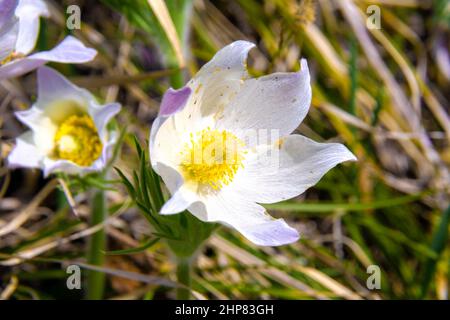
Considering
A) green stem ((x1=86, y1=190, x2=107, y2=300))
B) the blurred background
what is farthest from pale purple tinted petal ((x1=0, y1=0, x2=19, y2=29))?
green stem ((x1=86, y1=190, x2=107, y2=300))

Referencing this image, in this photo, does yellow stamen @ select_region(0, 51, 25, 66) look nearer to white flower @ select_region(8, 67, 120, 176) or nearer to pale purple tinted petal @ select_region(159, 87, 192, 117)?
white flower @ select_region(8, 67, 120, 176)

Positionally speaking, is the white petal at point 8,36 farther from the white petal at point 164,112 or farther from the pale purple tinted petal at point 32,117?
the white petal at point 164,112

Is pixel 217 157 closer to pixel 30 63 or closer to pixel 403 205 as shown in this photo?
pixel 30 63

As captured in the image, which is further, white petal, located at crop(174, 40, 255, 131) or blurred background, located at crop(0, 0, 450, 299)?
blurred background, located at crop(0, 0, 450, 299)

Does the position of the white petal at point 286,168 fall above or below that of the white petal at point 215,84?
below

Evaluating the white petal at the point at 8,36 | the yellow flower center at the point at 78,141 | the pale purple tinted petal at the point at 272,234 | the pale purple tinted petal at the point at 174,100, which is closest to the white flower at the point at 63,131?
the yellow flower center at the point at 78,141
